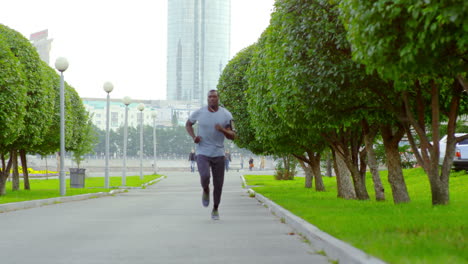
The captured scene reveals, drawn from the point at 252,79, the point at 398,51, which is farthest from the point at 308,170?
the point at 398,51

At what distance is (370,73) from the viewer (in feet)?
27.5

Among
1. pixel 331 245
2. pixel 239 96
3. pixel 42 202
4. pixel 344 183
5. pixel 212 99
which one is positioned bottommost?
pixel 42 202

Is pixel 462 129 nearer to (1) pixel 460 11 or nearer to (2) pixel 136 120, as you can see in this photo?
(1) pixel 460 11

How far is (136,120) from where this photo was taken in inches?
7436

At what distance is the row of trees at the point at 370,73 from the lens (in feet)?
24.5

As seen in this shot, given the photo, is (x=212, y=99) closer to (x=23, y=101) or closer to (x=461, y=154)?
(x=23, y=101)

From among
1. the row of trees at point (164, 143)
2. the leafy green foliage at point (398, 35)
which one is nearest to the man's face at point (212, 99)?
the leafy green foliage at point (398, 35)

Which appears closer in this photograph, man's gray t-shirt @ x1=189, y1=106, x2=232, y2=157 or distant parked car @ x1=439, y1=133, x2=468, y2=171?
man's gray t-shirt @ x1=189, y1=106, x2=232, y2=157

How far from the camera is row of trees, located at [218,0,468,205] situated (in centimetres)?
745

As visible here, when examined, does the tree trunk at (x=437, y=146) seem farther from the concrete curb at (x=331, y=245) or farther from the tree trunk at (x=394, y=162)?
the concrete curb at (x=331, y=245)

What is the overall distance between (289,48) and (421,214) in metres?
4.28

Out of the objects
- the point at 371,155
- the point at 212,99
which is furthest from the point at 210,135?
the point at 371,155

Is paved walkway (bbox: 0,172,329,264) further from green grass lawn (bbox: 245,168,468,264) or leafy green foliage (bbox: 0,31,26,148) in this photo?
leafy green foliage (bbox: 0,31,26,148)

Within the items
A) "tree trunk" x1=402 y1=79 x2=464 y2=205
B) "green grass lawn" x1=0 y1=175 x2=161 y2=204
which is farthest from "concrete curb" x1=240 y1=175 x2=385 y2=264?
"green grass lawn" x1=0 y1=175 x2=161 y2=204
